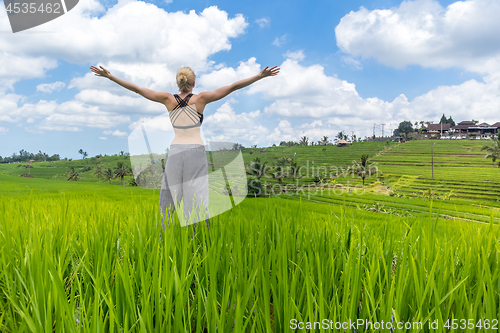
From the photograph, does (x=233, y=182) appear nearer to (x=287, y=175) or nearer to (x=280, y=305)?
(x=280, y=305)

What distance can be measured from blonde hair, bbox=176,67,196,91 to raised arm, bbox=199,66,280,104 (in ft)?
0.74

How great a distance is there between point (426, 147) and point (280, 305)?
5674 inches

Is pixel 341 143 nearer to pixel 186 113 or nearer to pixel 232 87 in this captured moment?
pixel 232 87

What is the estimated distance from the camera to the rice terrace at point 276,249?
1.19 m

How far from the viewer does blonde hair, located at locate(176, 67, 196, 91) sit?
323cm

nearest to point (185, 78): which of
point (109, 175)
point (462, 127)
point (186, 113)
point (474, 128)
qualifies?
point (186, 113)

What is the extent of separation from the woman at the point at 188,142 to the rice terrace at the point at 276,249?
37 centimetres

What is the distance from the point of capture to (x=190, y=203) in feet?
10.6

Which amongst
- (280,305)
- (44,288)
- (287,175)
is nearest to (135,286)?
(44,288)

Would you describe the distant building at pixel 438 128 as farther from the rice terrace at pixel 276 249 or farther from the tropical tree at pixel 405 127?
the rice terrace at pixel 276 249

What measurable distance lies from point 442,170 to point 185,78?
12120 centimetres

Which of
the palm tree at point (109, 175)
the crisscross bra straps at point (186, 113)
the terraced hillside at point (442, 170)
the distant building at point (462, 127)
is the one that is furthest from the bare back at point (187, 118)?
the distant building at point (462, 127)

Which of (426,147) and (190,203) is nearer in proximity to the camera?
(190,203)

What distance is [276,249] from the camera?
Answer: 71.9 inches
